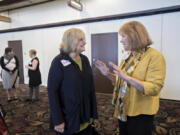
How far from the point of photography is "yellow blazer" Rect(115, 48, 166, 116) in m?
1.00

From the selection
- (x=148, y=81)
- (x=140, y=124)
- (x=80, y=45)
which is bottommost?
(x=140, y=124)

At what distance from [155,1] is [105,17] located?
4.76ft

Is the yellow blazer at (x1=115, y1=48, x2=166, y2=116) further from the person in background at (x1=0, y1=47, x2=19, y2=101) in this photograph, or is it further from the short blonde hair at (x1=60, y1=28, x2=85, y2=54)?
the person in background at (x1=0, y1=47, x2=19, y2=101)

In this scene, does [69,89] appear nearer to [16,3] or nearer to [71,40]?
[71,40]

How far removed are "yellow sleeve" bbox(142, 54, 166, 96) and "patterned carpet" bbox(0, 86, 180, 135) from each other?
1555 millimetres

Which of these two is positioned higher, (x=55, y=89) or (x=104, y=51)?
(x=104, y=51)

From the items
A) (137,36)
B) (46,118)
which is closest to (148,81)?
(137,36)

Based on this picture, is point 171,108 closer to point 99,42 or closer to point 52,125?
point 99,42

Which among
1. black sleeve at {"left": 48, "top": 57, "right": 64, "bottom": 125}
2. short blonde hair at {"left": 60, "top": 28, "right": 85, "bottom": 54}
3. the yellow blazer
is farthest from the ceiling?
the yellow blazer

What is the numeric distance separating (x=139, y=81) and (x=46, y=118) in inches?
95.7

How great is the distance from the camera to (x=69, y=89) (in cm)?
116

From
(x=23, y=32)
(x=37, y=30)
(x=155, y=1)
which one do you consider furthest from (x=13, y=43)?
(x=155, y=1)

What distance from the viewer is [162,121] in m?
2.59

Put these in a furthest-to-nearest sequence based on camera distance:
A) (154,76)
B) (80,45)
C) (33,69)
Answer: (33,69), (80,45), (154,76)
